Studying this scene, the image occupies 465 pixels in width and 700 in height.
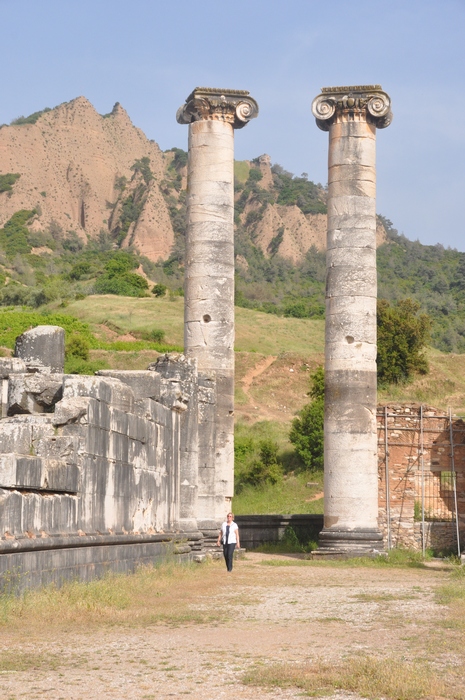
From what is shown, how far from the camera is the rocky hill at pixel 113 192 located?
Result: 420 ft

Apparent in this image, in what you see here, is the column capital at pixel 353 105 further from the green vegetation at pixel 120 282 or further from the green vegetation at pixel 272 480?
the green vegetation at pixel 120 282

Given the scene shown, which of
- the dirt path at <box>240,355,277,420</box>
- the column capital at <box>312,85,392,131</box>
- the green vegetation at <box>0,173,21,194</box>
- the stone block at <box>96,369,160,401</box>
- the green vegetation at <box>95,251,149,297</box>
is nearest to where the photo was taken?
the stone block at <box>96,369,160,401</box>

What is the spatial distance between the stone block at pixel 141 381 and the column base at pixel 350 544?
6.00 m

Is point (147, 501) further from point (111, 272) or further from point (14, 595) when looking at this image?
point (111, 272)

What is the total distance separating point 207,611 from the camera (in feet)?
37.2

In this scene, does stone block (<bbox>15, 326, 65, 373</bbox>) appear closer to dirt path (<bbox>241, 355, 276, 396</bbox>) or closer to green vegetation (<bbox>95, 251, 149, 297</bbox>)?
dirt path (<bbox>241, 355, 276, 396</bbox>)

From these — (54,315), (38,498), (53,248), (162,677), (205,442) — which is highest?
(53,248)

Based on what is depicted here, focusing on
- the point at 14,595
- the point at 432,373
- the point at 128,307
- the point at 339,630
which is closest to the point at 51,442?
the point at 14,595

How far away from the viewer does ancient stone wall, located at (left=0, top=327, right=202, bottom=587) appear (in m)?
10.9

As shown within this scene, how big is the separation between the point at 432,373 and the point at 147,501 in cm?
3638

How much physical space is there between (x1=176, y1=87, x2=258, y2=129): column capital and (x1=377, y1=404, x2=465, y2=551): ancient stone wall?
7.42 m

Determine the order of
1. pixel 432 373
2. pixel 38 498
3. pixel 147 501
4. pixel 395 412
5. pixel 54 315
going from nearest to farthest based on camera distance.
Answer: pixel 38 498 < pixel 147 501 < pixel 395 412 < pixel 432 373 < pixel 54 315

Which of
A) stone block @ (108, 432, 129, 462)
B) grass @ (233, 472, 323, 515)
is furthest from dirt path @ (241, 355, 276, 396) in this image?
stone block @ (108, 432, 129, 462)

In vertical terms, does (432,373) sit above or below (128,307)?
below
